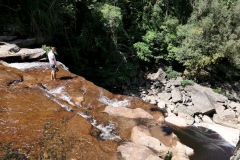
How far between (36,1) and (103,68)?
5952 mm

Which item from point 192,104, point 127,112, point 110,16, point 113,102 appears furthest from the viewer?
point 192,104

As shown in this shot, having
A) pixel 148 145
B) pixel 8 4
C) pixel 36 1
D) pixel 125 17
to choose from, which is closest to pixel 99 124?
pixel 148 145

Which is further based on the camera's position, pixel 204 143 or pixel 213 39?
pixel 213 39

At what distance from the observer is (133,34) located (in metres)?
18.7

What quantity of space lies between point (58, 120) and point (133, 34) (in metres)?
12.9

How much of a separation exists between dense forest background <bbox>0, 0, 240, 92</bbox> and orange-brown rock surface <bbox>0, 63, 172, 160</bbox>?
512 cm

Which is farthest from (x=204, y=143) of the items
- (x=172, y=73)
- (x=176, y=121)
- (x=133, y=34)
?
(x=133, y=34)

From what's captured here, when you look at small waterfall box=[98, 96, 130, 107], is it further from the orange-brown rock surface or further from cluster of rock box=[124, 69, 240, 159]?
cluster of rock box=[124, 69, 240, 159]

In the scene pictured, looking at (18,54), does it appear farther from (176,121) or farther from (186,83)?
(186,83)

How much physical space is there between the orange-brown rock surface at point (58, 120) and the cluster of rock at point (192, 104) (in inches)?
237

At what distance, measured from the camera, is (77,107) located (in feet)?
27.0

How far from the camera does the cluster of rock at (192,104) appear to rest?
48.9ft

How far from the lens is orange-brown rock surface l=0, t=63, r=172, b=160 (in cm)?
585

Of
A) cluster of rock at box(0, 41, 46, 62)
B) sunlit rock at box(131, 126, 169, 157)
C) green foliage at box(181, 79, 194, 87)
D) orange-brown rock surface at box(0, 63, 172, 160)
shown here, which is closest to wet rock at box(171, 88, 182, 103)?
green foliage at box(181, 79, 194, 87)
